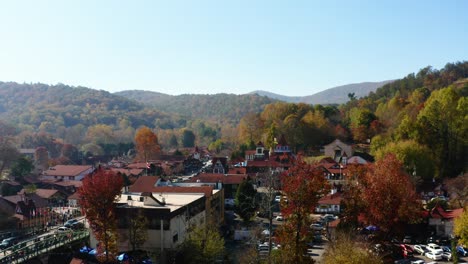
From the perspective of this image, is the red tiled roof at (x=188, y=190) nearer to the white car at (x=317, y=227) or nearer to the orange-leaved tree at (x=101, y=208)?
the white car at (x=317, y=227)

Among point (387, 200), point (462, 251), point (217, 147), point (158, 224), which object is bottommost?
point (462, 251)

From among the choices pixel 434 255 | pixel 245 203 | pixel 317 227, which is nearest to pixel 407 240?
pixel 434 255

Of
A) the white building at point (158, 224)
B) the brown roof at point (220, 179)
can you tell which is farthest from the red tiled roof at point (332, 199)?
the white building at point (158, 224)

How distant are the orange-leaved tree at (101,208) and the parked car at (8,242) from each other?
6.61 metres

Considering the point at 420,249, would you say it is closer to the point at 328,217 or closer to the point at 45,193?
the point at 328,217

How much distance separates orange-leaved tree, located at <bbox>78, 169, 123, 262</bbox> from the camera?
19797mm

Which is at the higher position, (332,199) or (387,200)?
(387,200)

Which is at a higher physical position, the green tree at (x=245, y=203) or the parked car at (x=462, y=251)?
the green tree at (x=245, y=203)

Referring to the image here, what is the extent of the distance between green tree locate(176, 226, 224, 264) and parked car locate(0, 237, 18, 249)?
9.59m

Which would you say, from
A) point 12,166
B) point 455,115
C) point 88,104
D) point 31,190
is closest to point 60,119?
point 88,104

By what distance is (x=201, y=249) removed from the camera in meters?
20.0

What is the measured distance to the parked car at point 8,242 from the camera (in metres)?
23.4

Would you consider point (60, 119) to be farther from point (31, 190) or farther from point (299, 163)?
point (299, 163)

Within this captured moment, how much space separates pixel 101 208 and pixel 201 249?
190 inches
